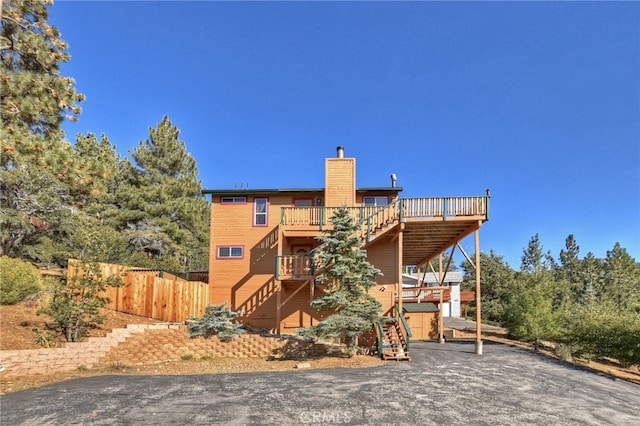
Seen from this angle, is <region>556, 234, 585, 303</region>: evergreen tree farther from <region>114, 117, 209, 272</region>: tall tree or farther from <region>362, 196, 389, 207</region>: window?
<region>114, 117, 209, 272</region>: tall tree

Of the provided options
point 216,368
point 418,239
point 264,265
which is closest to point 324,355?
point 216,368

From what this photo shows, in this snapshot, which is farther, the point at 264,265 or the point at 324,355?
the point at 264,265

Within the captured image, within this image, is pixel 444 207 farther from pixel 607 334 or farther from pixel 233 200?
pixel 233 200

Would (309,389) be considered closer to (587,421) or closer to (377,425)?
(377,425)

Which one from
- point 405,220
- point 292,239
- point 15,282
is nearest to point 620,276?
point 405,220

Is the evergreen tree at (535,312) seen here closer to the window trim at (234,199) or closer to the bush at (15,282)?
the window trim at (234,199)

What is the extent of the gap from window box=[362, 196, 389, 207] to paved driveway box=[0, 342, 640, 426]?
8.70 metres

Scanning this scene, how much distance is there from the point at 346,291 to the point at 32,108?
11441 mm

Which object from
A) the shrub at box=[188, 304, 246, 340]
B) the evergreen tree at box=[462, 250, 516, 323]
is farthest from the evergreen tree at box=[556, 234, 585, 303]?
the shrub at box=[188, 304, 246, 340]

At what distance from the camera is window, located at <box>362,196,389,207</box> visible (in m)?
18.2

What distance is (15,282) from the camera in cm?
1301

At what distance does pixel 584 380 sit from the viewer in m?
10.6

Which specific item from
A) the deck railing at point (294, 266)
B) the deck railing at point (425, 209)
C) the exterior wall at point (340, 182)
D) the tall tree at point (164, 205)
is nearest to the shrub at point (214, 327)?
the deck railing at point (294, 266)

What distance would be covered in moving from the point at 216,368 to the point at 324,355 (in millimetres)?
3731
